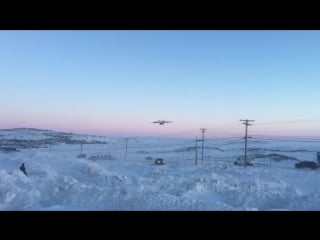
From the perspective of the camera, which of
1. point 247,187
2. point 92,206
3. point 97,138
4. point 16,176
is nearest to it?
Answer: point 92,206

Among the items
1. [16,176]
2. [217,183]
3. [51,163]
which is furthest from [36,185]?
[51,163]
